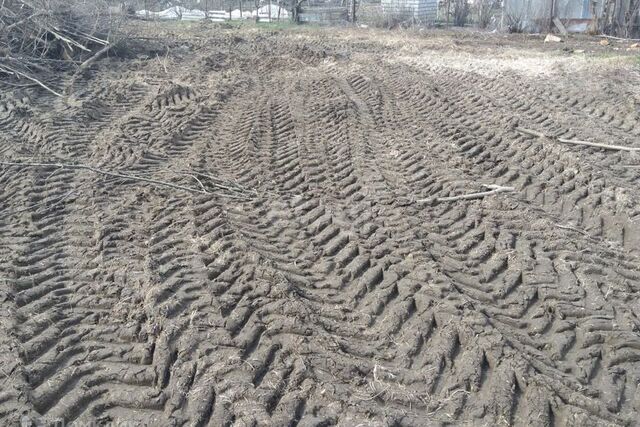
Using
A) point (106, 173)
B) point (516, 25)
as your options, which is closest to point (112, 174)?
point (106, 173)

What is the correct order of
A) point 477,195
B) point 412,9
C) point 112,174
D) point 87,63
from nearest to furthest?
point 477,195, point 112,174, point 87,63, point 412,9

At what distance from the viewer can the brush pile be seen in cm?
1123

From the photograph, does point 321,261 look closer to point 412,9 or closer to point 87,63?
point 87,63

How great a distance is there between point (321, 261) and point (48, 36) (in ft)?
36.7

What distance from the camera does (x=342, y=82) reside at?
37.5 ft

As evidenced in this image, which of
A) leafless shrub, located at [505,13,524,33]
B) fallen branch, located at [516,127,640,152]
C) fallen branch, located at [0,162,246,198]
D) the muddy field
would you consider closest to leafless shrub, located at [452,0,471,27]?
leafless shrub, located at [505,13,524,33]

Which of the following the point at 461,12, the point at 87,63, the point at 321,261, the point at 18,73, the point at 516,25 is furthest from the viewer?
the point at 461,12

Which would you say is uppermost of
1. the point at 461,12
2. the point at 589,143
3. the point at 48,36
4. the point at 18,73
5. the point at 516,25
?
the point at 461,12

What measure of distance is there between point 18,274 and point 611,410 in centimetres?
475

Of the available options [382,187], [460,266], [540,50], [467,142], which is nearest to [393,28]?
[540,50]

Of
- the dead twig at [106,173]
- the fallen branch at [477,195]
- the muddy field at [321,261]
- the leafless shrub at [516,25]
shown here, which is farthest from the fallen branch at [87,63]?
the leafless shrub at [516,25]

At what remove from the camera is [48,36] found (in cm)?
1319

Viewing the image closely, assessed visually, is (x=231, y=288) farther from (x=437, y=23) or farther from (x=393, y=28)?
(x=437, y=23)

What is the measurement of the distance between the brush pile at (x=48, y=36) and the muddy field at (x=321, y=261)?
5.47 ft
